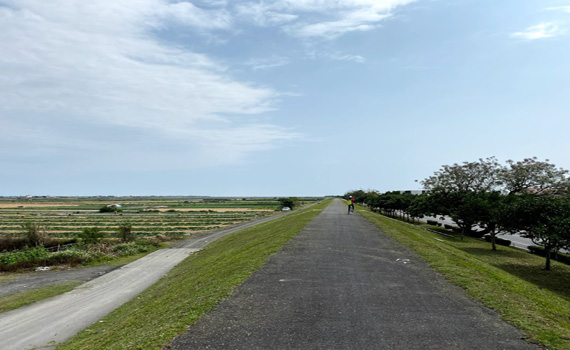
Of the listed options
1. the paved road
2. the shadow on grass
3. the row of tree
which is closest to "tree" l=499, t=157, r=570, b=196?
the row of tree

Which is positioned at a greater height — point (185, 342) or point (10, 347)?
point (185, 342)

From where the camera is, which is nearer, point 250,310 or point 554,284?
point 250,310

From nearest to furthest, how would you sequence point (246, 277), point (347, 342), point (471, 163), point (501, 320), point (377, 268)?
point (347, 342) < point (501, 320) < point (246, 277) < point (377, 268) < point (471, 163)

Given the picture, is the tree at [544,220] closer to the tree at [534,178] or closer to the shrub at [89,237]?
the tree at [534,178]

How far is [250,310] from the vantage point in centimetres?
873

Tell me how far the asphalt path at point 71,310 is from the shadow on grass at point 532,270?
22.6m

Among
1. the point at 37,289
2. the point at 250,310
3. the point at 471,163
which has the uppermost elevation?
the point at 471,163

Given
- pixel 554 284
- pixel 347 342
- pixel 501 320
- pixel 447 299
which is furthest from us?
pixel 554 284

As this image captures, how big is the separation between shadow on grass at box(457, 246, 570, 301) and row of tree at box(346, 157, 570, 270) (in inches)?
46.1

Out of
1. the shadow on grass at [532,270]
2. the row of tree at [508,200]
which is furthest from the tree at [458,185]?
the shadow on grass at [532,270]

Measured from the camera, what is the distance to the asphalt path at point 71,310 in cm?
1291

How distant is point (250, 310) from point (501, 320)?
20.2 feet

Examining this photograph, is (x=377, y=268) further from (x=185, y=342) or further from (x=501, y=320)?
(x=185, y=342)

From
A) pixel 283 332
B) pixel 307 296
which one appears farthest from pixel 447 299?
pixel 283 332
